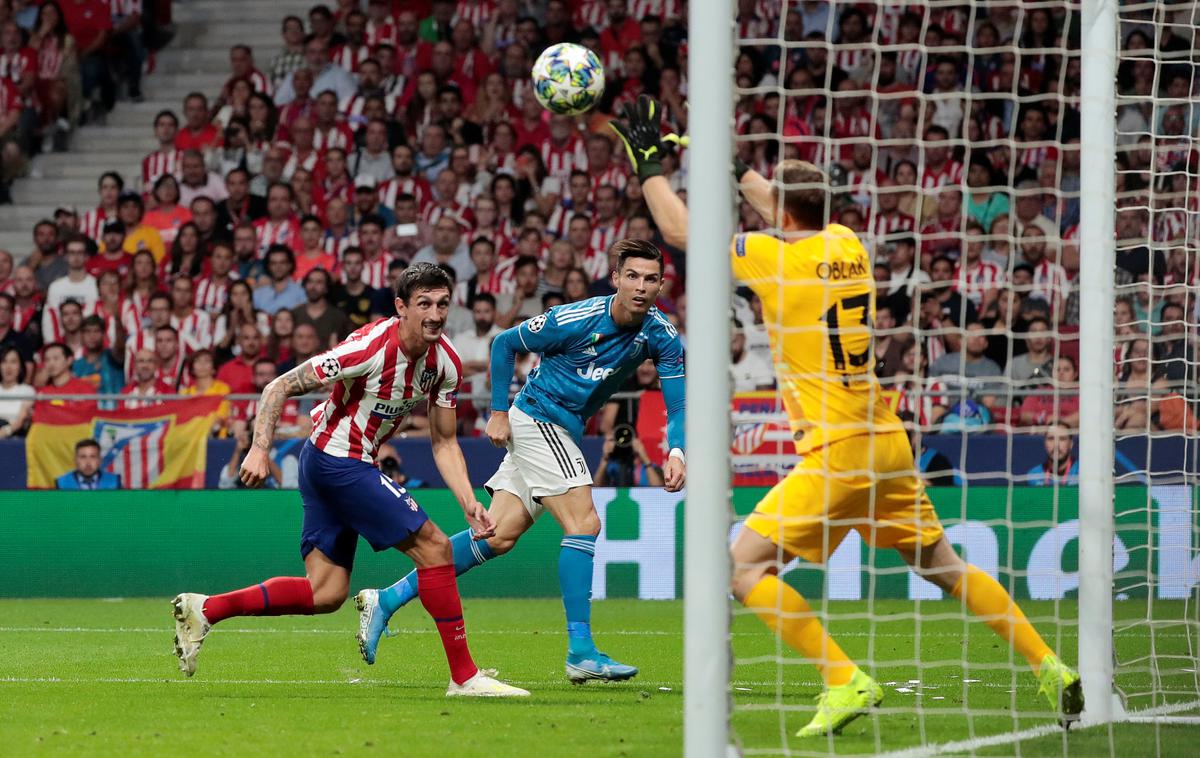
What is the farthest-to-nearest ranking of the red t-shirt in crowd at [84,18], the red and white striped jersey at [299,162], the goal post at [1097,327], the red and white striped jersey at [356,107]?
the red t-shirt in crowd at [84,18] → the red and white striped jersey at [356,107] → the red and white striped jersey at [299,162] → the goal post at [1097,327]

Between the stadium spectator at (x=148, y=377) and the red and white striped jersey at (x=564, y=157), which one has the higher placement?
the red and white striped jersey at (x=564, y=157)

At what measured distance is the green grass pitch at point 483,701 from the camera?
6.26 m

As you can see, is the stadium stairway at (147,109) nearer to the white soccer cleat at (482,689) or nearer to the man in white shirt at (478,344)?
the man in white shirt at (478,344)

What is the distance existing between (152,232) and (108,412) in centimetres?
414

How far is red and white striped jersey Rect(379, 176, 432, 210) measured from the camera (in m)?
16.9

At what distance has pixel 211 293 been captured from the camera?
1609cm

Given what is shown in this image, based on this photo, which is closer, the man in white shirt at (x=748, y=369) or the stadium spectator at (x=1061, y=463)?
the stadium spectator at (x=1061, y=463)

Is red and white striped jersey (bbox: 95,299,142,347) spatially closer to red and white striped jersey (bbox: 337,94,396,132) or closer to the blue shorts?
red and white striped jersey (bbox: 337,94,396,132)

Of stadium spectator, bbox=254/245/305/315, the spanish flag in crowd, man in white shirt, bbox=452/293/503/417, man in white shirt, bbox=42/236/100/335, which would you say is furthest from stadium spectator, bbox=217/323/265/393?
man in white shirt, bbox=42/236/100/335

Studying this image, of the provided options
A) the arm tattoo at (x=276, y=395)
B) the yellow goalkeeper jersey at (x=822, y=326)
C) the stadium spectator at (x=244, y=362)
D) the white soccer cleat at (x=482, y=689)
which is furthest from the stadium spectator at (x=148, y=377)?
the yellow goalkeeper jersey at (x=822, y=326)

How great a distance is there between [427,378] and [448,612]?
1.12m

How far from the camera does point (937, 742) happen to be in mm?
6297

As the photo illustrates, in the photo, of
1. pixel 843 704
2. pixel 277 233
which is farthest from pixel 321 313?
pixel 843 704

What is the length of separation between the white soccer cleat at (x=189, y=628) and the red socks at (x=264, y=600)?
0.04 meters
